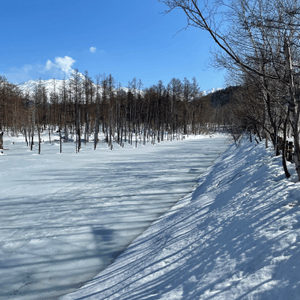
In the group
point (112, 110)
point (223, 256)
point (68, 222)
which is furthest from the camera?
point (112, 110)

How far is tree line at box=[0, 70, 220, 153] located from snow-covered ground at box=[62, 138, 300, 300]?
28.2 meters

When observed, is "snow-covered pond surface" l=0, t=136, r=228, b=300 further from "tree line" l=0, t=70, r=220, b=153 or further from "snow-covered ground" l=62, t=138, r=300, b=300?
"tree line" l=0, t=70, r=220, b=153

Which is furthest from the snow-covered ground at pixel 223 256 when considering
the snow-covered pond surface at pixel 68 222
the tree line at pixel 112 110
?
the tree line at pixel 112 110

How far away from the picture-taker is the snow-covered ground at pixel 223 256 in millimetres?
2176

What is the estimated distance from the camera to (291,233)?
2623mm

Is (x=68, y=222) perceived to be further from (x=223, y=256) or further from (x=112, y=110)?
(x=112, y=110)

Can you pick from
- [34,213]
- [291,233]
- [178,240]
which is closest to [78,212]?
[34,213]

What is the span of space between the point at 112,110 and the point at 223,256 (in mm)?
36965

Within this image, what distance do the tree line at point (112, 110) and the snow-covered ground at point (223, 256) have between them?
28157 millimetres

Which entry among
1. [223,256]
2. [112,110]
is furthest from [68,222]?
[112,110]

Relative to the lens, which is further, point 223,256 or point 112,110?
point 112,110

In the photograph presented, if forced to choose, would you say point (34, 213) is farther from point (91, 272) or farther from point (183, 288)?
point (183, 288)

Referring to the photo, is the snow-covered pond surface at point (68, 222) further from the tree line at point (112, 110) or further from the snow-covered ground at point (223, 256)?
the tree line at point (112, 110)

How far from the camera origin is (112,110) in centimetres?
3784
